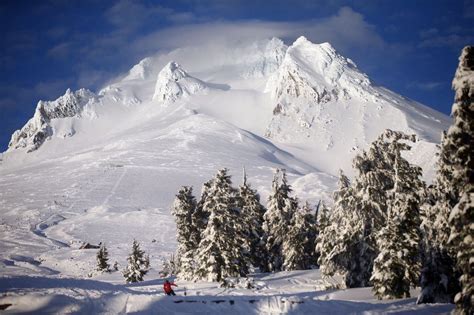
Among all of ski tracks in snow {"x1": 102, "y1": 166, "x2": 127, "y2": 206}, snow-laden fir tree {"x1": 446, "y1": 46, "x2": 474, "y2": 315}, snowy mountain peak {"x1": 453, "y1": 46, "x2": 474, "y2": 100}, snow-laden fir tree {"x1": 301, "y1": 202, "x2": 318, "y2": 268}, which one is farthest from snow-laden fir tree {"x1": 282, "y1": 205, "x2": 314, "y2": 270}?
ski tracks in snow {"x1": 102, "y1": 166, "x2": 127, "y2": 206}

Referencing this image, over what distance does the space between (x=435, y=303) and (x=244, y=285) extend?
14819 mm

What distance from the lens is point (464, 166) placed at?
57.1 feet

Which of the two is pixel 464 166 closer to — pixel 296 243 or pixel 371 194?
pixel 371 194

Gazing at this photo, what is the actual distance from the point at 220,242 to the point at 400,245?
55.2ft

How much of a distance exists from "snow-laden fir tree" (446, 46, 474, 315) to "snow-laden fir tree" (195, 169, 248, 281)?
80.1 ft

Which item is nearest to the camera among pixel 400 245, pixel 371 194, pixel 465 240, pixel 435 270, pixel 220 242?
pixel 465 240

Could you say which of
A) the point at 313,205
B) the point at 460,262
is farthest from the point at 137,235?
the point at 460,262

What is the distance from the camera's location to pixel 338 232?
36.3 m

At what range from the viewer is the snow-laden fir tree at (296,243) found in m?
49.4

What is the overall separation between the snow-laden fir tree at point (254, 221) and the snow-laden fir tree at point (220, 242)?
8620mm

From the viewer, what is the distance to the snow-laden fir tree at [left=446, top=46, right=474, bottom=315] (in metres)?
17.0

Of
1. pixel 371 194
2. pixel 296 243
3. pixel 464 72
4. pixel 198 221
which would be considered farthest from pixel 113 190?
pixel 464 72

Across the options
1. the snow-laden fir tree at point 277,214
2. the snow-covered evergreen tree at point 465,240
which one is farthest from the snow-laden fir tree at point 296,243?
the snow-covered evergreen tree at point 465,240

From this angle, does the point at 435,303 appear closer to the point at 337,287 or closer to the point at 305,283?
the point at 337,287
